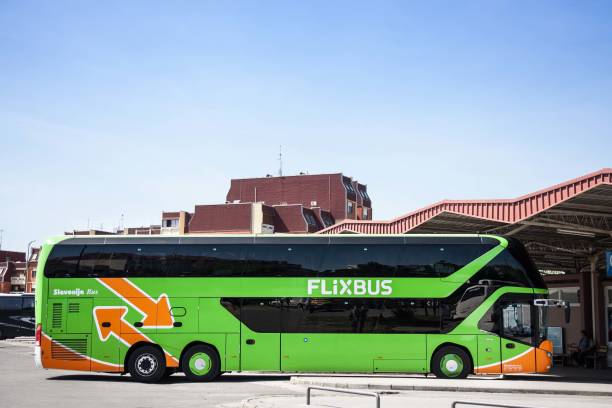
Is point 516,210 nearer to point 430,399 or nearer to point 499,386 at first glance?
point 499,386

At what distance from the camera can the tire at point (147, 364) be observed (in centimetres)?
1991

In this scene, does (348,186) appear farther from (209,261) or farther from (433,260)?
(209,261)

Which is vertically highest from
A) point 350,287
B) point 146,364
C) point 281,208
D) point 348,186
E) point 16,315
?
point 348,186

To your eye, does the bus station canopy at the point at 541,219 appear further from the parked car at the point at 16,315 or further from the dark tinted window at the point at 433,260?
the parked car at the point at 16,315

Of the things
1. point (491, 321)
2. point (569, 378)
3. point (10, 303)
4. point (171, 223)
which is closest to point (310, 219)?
point (171, 223)

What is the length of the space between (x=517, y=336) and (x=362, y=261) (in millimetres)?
4425

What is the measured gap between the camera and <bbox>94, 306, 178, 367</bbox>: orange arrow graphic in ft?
65.2

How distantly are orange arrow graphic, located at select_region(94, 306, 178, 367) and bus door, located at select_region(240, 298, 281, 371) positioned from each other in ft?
7.27

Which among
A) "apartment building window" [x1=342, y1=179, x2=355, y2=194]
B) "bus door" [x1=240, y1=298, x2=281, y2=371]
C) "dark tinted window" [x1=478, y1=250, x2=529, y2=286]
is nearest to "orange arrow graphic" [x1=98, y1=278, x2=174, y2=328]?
"bus door" [x1=240, y1=298, x2=281, y2=371]

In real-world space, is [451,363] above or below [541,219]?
below

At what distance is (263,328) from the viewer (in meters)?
19.6

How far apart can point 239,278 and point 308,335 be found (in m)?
2.28

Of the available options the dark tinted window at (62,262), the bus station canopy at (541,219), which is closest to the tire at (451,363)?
the bus station canopy at (541,219)

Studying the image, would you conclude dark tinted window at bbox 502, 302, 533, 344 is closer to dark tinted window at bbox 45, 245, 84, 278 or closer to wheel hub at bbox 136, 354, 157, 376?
wheel hub at bbox 136, 354, 157, 376
